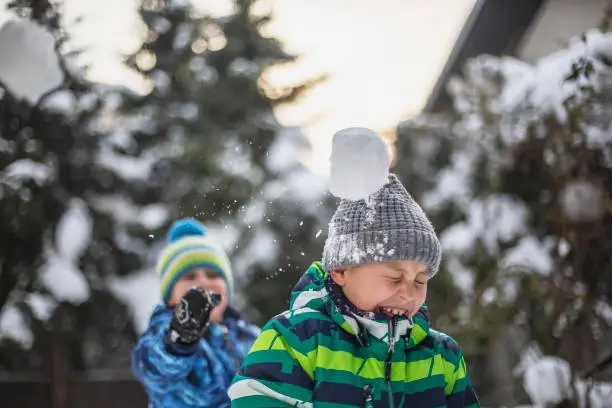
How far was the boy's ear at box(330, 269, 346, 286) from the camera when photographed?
5.74ft

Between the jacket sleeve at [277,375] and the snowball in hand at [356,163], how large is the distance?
34 cm

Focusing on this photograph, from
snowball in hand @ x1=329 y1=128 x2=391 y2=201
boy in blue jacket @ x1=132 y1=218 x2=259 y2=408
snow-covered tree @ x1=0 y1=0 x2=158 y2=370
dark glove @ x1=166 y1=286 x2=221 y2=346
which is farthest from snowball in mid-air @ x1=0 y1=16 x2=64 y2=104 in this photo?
snow-covered tree @ x1=0 y1=0 x2=158 y2=370

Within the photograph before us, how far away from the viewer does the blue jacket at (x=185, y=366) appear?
2.66 metres

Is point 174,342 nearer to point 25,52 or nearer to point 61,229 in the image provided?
point 25,52

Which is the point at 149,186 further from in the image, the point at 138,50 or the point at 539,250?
the point at 539,250

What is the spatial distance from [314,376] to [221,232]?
4.86 meters

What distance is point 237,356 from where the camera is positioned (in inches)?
114

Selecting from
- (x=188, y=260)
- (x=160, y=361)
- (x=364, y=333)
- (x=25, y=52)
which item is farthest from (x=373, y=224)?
(x=25, y=52)

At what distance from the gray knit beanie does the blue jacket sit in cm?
109

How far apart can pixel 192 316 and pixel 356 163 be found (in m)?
1.07

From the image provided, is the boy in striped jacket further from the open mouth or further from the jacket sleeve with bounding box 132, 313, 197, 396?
the jacket sleeve with bounding box 132, 313, 197, 396

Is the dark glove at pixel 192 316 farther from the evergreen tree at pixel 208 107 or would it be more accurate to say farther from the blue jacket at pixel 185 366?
the evergreen tree at pixel 208 107

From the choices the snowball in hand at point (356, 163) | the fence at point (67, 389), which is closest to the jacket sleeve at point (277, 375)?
the snowball in hand at point (356, 163)

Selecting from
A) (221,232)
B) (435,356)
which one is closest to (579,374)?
(435,356)
